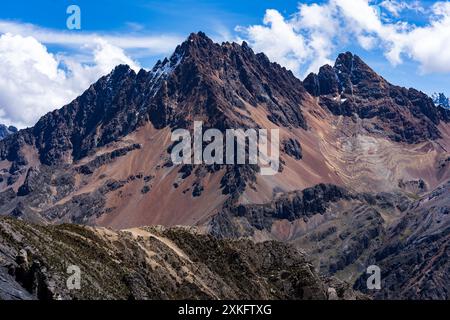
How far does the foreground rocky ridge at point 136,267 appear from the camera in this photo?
10550 centimetres

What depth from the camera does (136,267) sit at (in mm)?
150000

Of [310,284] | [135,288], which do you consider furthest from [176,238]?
[135,288]

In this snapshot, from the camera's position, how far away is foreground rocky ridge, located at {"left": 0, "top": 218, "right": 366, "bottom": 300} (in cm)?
10550

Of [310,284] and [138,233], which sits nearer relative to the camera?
[138,233]

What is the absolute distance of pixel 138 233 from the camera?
177 metres

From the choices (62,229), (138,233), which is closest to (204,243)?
(138,233)
